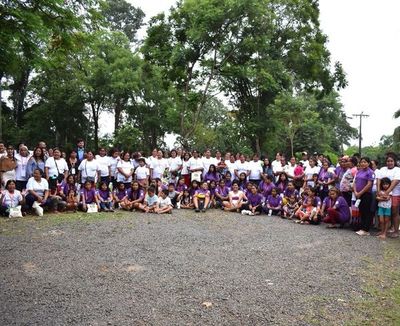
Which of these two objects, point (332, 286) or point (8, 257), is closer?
point (332, 286)

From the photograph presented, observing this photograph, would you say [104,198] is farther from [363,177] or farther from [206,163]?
[363,177]

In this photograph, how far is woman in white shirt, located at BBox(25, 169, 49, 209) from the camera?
11.3 m

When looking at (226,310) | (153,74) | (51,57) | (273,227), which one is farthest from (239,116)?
(226,310)

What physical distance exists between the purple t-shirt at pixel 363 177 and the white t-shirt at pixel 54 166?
26.4ft

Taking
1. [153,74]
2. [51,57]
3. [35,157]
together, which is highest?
[153,74]

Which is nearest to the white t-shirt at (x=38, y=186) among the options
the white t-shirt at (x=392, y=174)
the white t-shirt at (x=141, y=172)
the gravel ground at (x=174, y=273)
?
the gravel ground at (x=174, y=273)

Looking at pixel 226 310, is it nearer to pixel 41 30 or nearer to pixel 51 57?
pixel 41 30

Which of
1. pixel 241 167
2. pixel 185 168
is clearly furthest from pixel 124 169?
pixel 241 167

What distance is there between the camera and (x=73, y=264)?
6.79 m

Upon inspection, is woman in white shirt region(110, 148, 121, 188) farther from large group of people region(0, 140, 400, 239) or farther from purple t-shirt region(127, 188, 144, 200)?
purple t-shirt region(127, 188, 144, 200)

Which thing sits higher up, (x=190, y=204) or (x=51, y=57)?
(x=51, y=57)

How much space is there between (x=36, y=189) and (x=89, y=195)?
147 cm

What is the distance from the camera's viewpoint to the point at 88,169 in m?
12.4

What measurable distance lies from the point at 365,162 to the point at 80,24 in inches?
286
